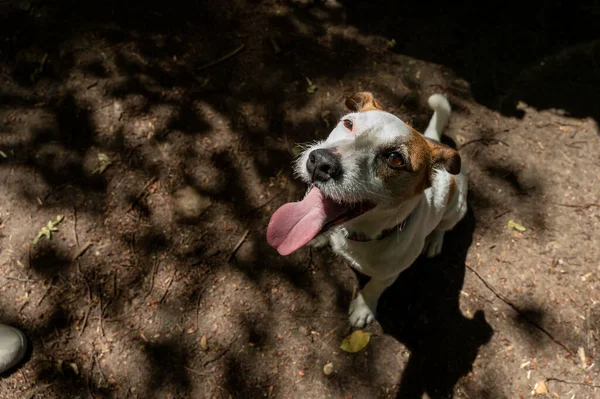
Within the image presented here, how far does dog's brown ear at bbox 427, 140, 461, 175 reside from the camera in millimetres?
2756

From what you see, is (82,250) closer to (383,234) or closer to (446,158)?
(383,234)

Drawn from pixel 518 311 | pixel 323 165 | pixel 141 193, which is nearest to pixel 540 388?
pixel 518 311

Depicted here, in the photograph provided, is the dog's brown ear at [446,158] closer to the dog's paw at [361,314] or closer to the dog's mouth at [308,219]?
the dog's mouth at [308,219]

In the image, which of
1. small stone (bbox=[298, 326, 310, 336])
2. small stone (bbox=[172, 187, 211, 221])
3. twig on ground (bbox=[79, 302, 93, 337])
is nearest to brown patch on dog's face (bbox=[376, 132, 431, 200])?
small stone (bbox=[298, 326, 310, 336])

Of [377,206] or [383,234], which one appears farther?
[383,234]

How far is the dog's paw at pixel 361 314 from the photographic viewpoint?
12.5 feet

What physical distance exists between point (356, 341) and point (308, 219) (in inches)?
64.6

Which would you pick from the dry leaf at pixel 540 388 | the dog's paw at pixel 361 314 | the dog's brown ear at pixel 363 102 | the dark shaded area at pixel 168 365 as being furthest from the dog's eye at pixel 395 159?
the dry leaf at pixel 540 388

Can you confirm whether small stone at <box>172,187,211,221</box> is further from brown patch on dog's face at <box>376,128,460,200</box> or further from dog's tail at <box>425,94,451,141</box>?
dog's tail at <box>425,94,451,141</box>

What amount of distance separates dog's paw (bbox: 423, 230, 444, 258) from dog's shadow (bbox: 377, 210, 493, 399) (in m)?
0.11

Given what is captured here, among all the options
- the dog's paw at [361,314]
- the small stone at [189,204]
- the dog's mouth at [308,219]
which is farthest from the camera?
the small stone at [189,204]

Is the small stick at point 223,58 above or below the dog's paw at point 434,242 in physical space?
above

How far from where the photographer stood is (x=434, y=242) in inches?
161

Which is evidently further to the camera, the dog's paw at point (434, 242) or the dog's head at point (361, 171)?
Result: the dog's paw at point (434, 242)
